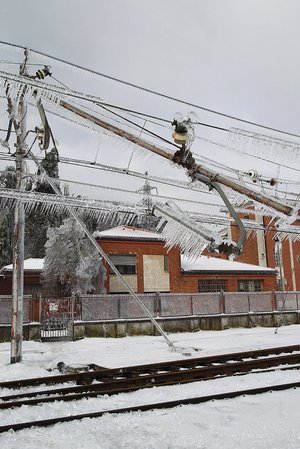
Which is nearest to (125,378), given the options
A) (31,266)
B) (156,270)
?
(156,270)

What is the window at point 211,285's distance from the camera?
30344 mm

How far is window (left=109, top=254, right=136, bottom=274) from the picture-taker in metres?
28.1

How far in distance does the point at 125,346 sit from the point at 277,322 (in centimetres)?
1264

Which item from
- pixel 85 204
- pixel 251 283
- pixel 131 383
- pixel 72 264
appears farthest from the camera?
pixel 251 283

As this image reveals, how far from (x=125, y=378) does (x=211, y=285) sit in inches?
846

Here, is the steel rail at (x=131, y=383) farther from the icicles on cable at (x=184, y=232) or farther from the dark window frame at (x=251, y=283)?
the dark window frame at (x=251, y=283)

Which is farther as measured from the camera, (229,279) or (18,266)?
(229,279)

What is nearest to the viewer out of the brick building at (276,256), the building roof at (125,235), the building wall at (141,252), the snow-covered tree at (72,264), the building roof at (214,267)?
the snow-covered tree at (72,264)

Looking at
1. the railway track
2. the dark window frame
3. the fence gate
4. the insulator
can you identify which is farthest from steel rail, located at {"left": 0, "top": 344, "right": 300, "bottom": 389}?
the dark window frame

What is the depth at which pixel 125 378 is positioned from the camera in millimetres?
9789

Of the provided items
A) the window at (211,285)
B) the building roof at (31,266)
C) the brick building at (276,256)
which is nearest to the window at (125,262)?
the building roof at (31,266)

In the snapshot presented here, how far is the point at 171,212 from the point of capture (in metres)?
3.96

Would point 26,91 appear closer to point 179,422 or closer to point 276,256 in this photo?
point 179,422

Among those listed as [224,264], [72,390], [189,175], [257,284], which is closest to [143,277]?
[224,264]
